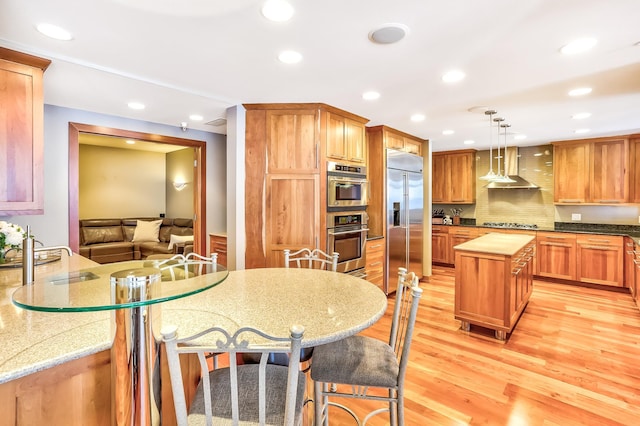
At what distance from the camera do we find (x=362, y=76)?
8.46ft

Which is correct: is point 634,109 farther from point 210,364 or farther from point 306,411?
point 210,364

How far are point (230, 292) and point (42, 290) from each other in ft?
2.83

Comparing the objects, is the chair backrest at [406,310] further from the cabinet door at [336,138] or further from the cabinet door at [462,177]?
the cabinet door at [462,177]

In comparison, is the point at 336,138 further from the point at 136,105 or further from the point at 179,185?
the point at 179,185

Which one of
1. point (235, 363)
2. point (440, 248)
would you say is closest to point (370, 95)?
point (235, 363)

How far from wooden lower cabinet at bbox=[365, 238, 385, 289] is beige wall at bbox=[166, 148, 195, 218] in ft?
14.3

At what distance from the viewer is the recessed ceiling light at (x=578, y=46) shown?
2008 millimetres

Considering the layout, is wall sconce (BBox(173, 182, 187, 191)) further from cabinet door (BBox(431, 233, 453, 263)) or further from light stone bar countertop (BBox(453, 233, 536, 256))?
light stone bar countertop (BBox(453, 233, 536, 256))

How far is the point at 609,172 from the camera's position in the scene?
16.1 feet

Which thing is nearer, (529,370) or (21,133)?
(21,133)

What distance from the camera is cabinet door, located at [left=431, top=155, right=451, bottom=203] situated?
6.55 meters

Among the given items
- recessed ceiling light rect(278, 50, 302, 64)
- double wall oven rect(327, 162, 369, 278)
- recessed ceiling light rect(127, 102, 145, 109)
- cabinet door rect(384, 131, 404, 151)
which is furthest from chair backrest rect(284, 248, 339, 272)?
recessed ceiling light rect(127, 102, 145, 109)

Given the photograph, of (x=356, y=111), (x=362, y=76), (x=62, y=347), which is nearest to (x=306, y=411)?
(x=62, y=347)

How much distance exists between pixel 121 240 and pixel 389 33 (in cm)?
647
